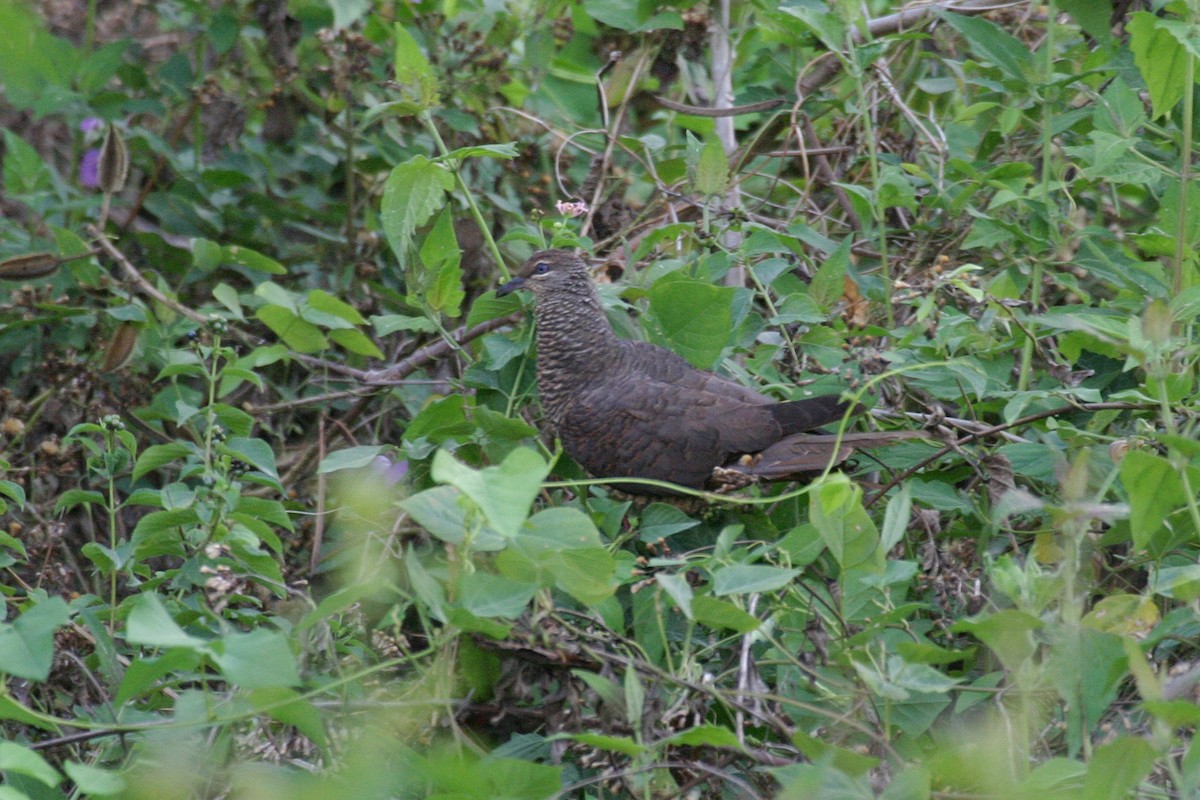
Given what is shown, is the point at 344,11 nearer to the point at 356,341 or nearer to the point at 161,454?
the point at 356,341

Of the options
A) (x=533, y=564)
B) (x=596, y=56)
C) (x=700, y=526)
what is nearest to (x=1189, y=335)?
(x=700, y=526)

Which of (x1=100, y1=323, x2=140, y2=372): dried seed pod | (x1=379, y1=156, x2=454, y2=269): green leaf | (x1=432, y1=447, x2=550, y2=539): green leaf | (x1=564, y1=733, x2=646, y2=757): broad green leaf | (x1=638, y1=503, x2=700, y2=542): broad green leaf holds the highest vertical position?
(x1=379, y1=156, x2=454, y2=269): green leaf

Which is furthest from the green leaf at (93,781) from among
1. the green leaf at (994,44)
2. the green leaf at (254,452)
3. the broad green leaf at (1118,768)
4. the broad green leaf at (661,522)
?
the green leaf at (994,44)

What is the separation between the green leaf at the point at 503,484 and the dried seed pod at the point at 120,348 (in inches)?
84.6

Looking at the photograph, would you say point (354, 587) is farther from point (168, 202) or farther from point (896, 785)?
point (168, 202)

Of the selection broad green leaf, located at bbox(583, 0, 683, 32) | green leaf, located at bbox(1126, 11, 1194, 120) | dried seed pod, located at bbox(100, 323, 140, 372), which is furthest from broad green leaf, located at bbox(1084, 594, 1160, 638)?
dried seed pod, located at bbox(100, 323, 140, 372)

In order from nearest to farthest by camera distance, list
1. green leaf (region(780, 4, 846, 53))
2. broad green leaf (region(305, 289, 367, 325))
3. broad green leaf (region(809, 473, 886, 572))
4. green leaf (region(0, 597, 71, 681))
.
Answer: green leaf (region(0, 597, 71, 681))
broad green leaf (region(809, 473, 886, 572))
green leaf (region(780, 4, 846, 53))
broad green leaf (region(305, 289, 367, 325))

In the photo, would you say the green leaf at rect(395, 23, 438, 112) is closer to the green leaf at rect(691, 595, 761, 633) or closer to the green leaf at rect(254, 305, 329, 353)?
the green leaf at rect(254, 305, 329, 353)

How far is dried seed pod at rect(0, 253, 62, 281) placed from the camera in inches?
145

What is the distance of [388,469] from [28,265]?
4.90 ft

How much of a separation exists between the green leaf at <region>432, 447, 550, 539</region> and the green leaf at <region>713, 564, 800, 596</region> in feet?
1.29

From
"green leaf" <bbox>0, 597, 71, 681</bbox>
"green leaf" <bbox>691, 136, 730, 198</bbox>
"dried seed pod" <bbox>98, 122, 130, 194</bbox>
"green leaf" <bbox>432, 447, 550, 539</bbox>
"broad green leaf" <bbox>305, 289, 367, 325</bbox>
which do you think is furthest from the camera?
"dried seed pod" <bbox>98, 122, 130, 194</bbox>

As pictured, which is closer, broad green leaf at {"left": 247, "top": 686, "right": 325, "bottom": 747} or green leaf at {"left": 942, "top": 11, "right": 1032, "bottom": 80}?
broad green leaf at {"left": 247, "top": 686, "right": 325, "bottom": 747}

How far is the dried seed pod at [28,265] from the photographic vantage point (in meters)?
3.69
